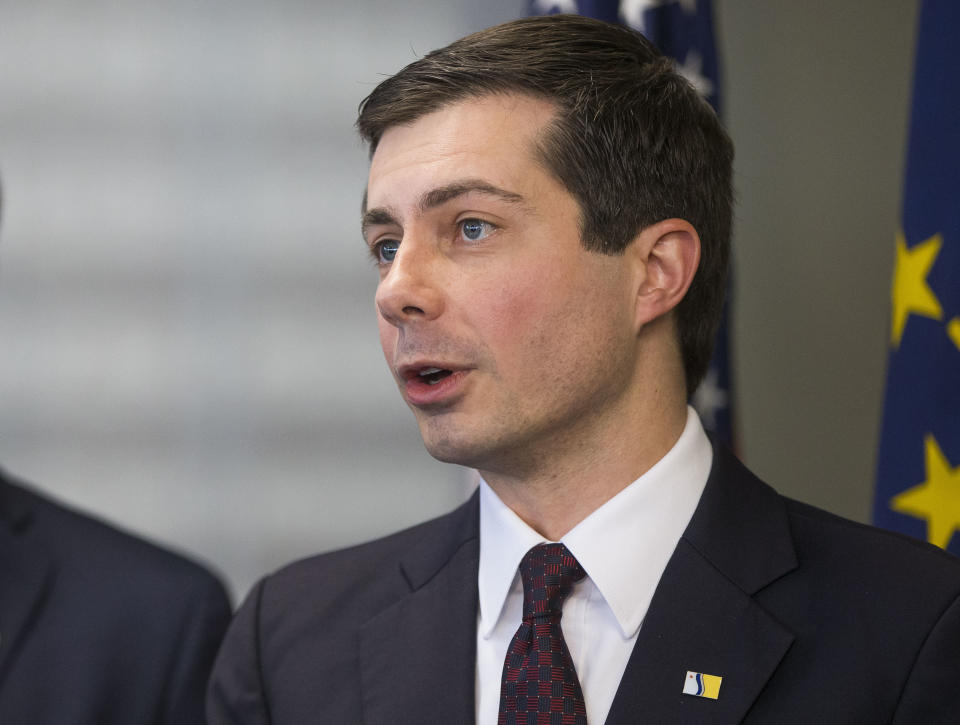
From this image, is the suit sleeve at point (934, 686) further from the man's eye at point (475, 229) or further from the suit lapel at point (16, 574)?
the suit lapel at point (16, 574)

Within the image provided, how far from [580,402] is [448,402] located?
20 centimetres

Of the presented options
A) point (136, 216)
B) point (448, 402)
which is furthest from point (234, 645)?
point (136, 216)

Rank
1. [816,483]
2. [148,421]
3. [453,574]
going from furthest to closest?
[148,421]
[816,483]
[453,574]

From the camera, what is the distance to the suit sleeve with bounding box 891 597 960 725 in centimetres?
149

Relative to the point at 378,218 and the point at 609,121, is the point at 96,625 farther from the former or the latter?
the point at 609,121

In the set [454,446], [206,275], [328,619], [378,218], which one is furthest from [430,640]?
[206,275]

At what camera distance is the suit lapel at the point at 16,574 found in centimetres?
220

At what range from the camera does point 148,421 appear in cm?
394

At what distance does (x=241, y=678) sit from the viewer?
189 cm

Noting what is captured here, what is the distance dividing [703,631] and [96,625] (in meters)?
1.24

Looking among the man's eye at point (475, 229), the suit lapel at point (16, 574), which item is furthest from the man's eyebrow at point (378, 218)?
the suit lapel at point (16, 574)

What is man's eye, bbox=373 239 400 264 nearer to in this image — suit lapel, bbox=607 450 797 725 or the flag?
suit lapel, bbox=607 450 797 725

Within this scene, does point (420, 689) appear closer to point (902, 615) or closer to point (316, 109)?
point (902, 615)

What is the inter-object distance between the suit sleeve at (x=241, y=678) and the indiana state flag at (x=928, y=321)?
122 cm
